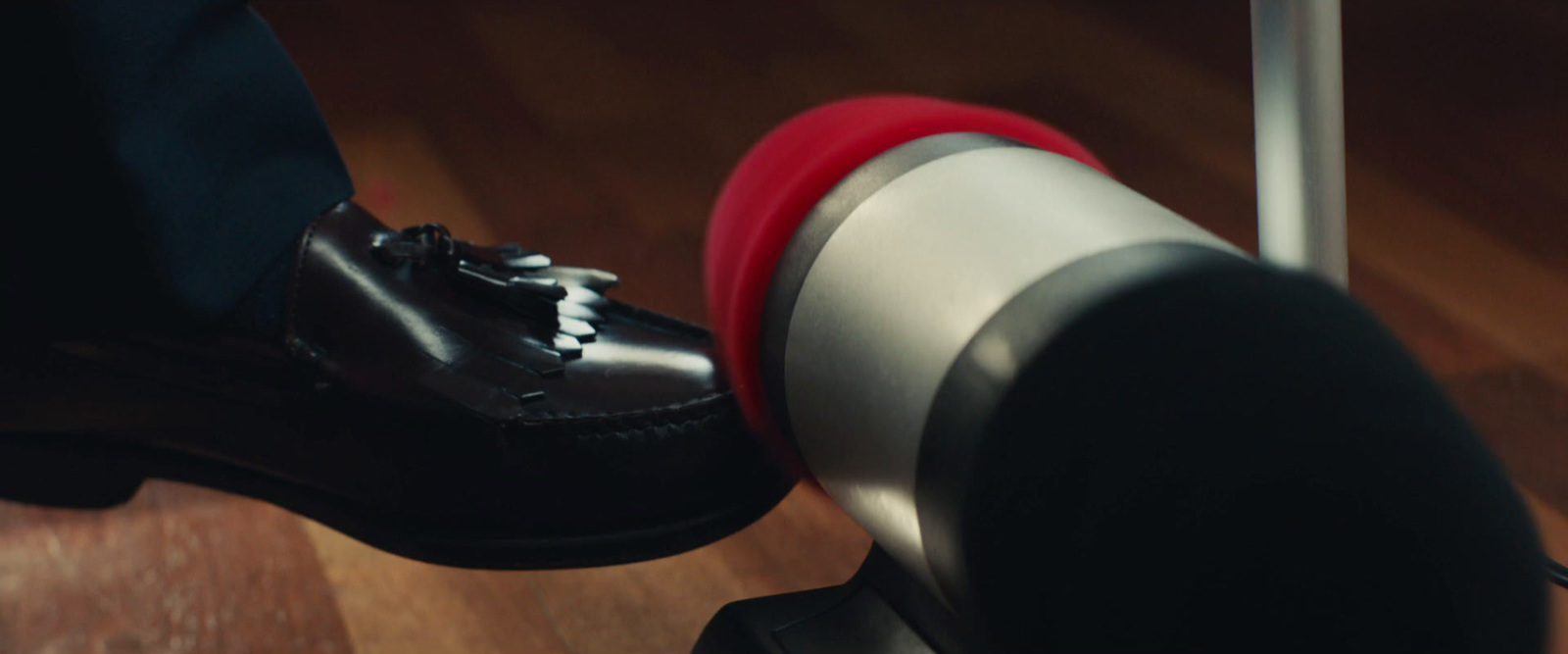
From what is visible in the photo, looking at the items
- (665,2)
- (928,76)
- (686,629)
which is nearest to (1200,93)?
(928,76)

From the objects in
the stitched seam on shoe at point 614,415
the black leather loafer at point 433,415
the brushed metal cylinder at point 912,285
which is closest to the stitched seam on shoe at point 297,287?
the black leather loafer at point 433,415

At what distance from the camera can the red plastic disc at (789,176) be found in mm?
451

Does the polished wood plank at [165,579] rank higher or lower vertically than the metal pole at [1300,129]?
lower

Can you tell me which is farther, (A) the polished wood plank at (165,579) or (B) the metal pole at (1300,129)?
(A) the polished wood plank at (165,579)

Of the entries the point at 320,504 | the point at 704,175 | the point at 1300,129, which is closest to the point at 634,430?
the point at 320,504

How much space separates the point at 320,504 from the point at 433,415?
Answer: 0.25 feet

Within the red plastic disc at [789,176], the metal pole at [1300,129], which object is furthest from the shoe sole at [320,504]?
the metal pole at [1300,129]

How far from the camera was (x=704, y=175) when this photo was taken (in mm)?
1136

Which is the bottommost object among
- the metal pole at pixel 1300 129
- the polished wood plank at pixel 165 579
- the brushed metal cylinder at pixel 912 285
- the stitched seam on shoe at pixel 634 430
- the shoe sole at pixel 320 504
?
the polished wood plank at pixel 165 579

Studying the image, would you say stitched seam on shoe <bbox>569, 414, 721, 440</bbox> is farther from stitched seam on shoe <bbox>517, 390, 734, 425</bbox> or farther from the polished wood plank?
the polished wood plank

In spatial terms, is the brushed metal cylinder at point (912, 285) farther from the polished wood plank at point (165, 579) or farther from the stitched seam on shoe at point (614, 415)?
the polished wood plank at point (165, 579)

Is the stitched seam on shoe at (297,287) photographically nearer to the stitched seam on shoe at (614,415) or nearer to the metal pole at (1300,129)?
the stitched seam on shoe at (614,415)

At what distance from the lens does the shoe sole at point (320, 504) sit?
1.90ft

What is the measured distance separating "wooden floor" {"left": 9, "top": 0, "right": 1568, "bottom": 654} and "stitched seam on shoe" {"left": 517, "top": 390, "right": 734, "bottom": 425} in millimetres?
97
